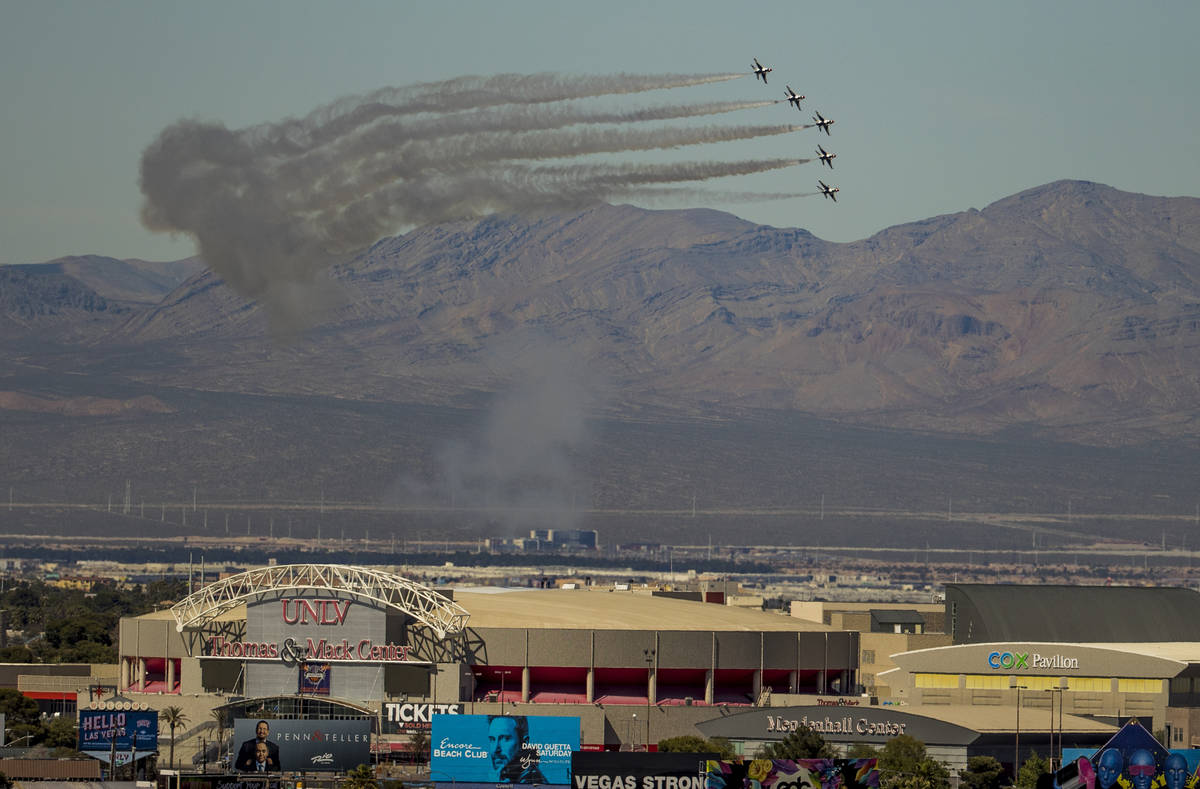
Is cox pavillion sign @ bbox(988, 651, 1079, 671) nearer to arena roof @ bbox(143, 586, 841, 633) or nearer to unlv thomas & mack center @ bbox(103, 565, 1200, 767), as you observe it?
unlv thomas & mack center @ bbox(103, 565, 1200, 767)

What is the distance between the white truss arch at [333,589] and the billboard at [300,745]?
97.6 ft

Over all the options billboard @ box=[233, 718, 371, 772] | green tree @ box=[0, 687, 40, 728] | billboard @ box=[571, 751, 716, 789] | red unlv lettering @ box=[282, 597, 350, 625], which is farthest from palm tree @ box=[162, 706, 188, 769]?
billboard @ box=[571, 751, 716, 789]

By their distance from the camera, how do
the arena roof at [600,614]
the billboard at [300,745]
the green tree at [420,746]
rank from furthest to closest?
the arena roof at [600,614] < the green tree at [420,746] < the billboard at [300,745]

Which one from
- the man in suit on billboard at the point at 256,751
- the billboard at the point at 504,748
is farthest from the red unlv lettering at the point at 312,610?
the billboard at the point at 504,748

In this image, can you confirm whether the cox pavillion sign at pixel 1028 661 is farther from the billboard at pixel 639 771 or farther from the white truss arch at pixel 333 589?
the billboard at pixel 639 771

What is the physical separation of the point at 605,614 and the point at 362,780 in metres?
56.1

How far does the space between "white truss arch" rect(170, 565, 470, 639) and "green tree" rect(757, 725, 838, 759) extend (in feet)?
102

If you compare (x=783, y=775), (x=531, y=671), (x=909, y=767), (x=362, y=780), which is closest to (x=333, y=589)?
(x=531, y=671)

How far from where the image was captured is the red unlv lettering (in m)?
166

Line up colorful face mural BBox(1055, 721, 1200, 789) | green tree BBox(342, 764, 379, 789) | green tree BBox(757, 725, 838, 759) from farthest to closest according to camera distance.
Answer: green tree BBox(757, 725, 838, 759)
green tree BBox(342, 764, 379, 789)
colorful face mural BBox(1055, 721, 1200, 789)

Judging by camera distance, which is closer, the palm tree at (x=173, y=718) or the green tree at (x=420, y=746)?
the palm tree at (x=173, y=718)

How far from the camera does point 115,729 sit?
137125 mm

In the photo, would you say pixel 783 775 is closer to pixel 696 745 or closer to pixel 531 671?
pixel 696 745

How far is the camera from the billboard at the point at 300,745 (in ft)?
436
